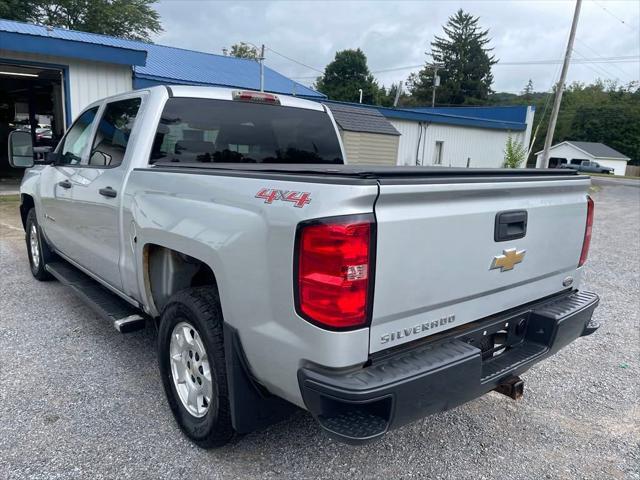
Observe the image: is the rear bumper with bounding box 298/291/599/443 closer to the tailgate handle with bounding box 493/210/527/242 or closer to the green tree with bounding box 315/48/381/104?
the tailgate handle with bounding box 493/210/527/242

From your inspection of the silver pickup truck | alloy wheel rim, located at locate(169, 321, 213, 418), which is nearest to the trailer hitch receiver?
the silver pickup truck

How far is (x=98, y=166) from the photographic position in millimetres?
3668

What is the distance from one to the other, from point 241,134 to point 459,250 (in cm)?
208

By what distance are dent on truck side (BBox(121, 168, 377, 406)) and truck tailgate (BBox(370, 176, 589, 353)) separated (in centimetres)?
17

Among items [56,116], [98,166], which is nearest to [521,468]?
[98,166]

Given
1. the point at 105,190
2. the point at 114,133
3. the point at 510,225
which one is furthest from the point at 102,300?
the point at 510,225

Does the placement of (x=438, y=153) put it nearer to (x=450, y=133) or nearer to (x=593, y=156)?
(x=450, y=133)

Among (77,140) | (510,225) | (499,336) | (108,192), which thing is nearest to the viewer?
(510,225)

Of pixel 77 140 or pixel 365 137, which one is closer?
pixel 77 140

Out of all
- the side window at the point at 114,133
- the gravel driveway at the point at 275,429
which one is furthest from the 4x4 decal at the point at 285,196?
the side window at the point at 114,133

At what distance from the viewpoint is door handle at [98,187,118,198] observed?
3.31 m

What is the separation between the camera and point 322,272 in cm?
189

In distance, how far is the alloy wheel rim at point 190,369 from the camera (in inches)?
102

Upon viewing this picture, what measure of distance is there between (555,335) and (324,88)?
3014 inches
